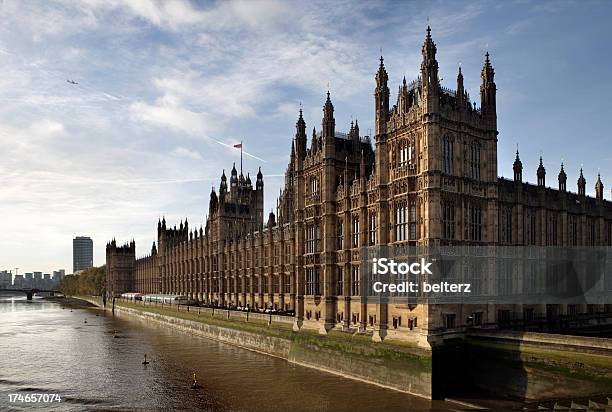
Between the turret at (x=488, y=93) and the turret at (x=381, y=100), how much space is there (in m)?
9.67

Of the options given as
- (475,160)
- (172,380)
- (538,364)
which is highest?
(475,160)

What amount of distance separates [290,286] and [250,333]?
1556cm

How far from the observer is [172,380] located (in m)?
59.7

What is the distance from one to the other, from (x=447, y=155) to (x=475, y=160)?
4.35 meters

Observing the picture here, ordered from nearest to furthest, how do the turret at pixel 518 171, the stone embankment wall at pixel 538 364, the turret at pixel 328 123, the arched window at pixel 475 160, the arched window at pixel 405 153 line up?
the stone embankment wall at pixel 538 364
the arched window at pixel 405 153
the arched window at pixel 475 160
the turret at pixel 518 171
the turret at pixel 328 123

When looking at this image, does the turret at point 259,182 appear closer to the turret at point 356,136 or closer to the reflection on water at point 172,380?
the reflection on water at point 172,380

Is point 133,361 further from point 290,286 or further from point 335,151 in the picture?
point 335,151

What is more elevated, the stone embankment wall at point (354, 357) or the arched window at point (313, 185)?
the arched window at point (313, 185)

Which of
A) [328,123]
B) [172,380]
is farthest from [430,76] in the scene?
[172,380]

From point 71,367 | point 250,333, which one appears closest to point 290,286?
point 250,333

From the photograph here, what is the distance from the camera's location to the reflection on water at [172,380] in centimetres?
4775

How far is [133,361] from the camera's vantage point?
74250mm

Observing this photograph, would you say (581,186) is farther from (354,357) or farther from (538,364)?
(354,357)

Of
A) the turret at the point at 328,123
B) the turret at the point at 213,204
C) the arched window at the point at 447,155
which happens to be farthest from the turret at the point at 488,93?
the turret at the point at 213,204
